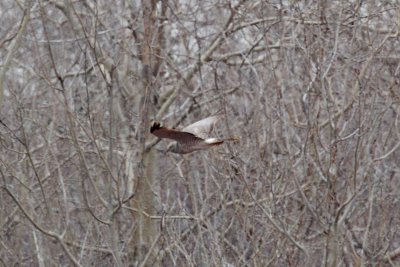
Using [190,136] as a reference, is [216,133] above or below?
below

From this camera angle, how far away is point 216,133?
5348 millimetres

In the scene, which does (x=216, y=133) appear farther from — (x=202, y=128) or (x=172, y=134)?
(x=172, y=134)

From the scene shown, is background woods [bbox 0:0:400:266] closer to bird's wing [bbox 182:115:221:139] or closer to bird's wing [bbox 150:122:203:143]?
bird's wing [bbox 182:115:221:139]

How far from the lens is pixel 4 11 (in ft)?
28.6

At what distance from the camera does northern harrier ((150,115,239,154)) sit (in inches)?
160

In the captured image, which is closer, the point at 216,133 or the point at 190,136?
the point at 190,136

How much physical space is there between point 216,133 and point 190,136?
1070 millimetres

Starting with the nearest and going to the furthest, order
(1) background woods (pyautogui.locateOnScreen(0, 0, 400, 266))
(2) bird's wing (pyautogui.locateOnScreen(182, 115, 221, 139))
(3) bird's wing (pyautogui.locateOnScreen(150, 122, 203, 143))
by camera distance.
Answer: (3) bird's wing (pyautogui.locateOnScreen(150, 122, 203, 143)) < (2) bird's wing (pyautogui.locateOnScreen(182, 115, 221, 139)) < (1) background woods (pyautogui.locateOnScreen(0, 0, 400, 266))

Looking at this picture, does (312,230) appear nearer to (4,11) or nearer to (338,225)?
(338,225)

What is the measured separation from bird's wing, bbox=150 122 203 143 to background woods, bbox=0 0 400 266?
1.90ft

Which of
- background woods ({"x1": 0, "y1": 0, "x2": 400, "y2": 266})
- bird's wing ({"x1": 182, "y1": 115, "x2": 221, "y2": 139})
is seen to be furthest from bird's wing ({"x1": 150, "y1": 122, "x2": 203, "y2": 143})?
background woods ({"x1": 0, "y1": 0, "x2": 400, "y2": 266})

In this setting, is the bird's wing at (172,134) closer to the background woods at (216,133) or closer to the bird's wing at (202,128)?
the bird's wing at (202,128)

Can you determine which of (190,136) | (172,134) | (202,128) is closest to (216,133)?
(202,128)

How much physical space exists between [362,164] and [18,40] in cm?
253
